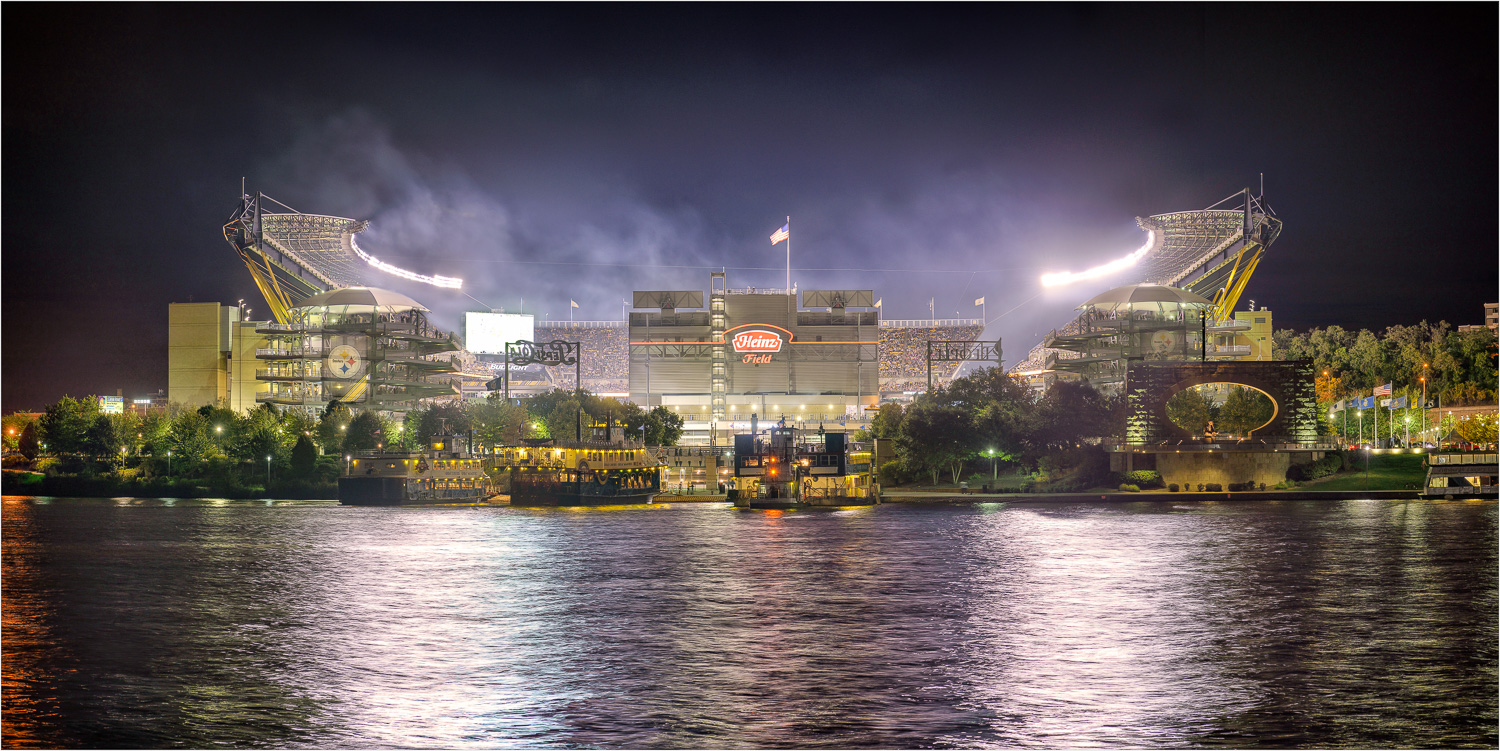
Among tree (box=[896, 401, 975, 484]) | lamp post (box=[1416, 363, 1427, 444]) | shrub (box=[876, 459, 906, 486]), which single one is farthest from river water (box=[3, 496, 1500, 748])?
lamp post (box=[1416, 363, 1427, 444])

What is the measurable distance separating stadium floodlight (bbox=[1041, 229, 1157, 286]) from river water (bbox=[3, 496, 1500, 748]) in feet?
285

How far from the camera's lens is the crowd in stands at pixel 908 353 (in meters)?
171

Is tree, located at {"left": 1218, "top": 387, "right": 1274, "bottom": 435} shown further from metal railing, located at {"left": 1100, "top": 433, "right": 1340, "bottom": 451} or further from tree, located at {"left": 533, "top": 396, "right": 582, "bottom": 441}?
tree, located at {"left": 533, "top": 396, "right": 582, "bottom": 441}

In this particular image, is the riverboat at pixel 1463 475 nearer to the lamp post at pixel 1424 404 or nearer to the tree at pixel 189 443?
the lamp post at pixel 1424 404

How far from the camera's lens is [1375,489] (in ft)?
282

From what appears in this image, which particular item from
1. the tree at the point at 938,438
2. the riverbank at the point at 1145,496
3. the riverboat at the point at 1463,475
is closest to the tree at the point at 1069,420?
the tree at the point at 938,438

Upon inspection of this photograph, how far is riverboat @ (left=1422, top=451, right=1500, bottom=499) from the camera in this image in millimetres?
85125

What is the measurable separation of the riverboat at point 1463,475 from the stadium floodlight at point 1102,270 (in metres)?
62.9

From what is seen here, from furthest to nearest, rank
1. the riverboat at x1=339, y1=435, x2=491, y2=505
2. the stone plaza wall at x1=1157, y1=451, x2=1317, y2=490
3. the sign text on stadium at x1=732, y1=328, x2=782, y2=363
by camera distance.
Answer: the sign text on stadium at x1=732, y1=328, x2=782, y2=363, the riverboat at x1=339, y1=435, x2=491, y2=505, the stone plaza wall at x1=1157, y1=451, x2=1317, y2=490

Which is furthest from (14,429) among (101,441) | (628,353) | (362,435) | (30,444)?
(628,353)

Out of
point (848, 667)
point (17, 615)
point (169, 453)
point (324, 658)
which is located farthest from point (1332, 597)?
point (169, 453)

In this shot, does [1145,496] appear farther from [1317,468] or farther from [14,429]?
[14,429]

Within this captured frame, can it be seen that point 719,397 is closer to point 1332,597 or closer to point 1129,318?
point 1129,318

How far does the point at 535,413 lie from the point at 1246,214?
3523 inches
